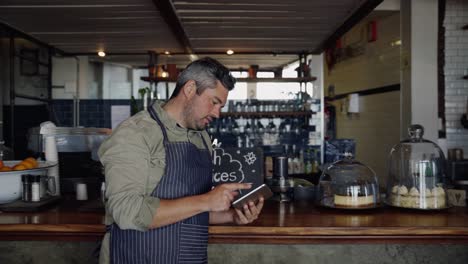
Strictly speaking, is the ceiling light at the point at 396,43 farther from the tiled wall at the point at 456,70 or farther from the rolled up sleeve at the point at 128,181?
the rolled up sleeve at the point at 128,181

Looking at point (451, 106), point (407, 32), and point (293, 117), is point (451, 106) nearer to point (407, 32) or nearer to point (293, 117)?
point (407, 32)

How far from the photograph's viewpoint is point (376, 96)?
303 inches

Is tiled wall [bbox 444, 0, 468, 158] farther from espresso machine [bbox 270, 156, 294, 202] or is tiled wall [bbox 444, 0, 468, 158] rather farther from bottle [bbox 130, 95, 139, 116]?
bottle [bbox 130, 95, 139, 116]

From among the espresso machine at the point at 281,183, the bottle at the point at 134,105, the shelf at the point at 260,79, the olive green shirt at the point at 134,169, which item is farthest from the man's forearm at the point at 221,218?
the bottle at the point at 134,105

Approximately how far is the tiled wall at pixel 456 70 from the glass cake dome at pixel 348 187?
3.87m

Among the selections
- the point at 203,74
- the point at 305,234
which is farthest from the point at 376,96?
the point at 203,74

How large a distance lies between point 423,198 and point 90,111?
21.7ft

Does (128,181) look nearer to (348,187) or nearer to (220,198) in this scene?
(220,198)

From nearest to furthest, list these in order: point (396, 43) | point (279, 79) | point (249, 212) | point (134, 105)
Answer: point (249, 212) → point (396, 43) → point (279, 79) → point (134, 105)

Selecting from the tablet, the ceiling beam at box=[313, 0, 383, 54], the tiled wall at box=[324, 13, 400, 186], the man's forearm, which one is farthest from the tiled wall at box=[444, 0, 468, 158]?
the tablet

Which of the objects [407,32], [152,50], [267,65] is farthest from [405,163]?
[267,65]

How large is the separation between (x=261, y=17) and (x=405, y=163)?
2.67 metres

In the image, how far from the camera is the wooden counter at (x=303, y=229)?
7.40 ft

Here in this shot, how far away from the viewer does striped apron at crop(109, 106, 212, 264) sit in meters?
2.02
